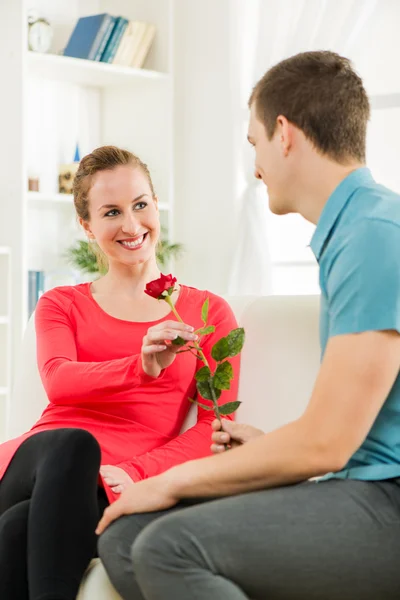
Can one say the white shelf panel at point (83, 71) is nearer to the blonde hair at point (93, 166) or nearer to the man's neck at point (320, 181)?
the blonde hair at point (93, 166)

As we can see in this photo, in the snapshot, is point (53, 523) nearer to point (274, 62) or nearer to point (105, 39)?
point (274, 62)

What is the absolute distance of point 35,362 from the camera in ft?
8.13

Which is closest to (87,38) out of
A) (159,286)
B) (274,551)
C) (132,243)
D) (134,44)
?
(134,44)

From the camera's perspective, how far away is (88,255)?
4.50 metres

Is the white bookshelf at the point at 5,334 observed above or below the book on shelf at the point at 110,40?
below

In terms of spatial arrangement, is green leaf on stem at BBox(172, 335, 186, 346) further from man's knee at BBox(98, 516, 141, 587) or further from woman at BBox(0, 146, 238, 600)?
man's knee at BBox(98, 516, 141, 587)

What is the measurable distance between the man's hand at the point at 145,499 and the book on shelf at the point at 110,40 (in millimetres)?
3500

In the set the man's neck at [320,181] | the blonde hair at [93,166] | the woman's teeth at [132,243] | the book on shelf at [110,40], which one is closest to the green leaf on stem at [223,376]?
the man's neck at [320,181]

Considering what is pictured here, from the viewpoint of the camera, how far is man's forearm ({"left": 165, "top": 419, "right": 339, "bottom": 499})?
137 centimetres

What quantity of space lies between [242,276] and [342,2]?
1.31m

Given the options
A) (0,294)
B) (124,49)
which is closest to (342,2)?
(124,49)

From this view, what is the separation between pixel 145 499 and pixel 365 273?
0.52 m

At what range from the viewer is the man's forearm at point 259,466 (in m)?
1.37

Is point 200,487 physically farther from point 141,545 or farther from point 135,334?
point 135,334
